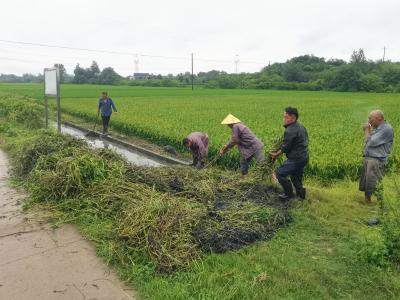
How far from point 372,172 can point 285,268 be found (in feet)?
9.91

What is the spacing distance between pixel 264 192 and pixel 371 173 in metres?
1.80

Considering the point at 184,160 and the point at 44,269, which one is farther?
the point at 184,160

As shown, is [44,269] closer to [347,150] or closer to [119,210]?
[119,210]

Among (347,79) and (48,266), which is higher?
(347,79)

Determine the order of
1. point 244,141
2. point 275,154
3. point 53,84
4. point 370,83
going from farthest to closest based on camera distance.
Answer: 1. point 370,83
2. point 53,84
3. point 244,141
4. point 275,154

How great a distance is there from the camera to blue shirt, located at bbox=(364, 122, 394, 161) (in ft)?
21.1

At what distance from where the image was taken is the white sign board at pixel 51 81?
43.7 ft

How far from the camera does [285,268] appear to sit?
4473 millimetres

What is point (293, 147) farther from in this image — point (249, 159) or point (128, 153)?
point (128, 153)

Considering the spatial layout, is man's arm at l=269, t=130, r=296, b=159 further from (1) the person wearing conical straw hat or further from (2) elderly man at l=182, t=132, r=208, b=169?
(2) elderly man at l=182, t=132, r=208, b=169

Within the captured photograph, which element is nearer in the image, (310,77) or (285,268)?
(285,268)

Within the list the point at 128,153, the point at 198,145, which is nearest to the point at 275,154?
the point at 198,145

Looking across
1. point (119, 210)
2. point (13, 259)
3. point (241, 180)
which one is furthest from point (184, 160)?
point (13, 259)

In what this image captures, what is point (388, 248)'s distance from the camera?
4.63m
